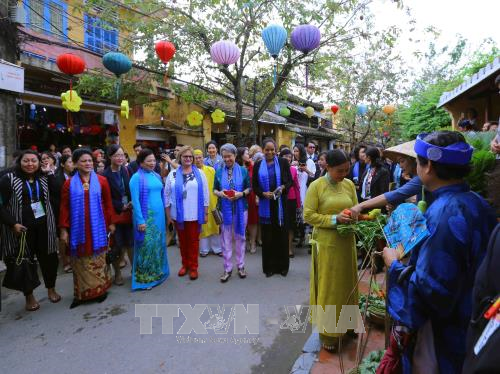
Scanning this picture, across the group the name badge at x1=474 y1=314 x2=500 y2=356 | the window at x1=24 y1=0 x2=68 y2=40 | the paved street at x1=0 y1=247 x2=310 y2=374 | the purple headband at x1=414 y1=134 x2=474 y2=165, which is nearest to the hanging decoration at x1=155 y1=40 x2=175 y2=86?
the window at x1=24 y1=0 x2=68 y2=40

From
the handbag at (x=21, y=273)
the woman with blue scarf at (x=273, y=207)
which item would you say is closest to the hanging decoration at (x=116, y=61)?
the woman with blue scarf at (x=273, y=207)

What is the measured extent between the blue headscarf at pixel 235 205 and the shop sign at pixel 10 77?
3793mm

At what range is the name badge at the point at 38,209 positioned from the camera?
12.4 feet

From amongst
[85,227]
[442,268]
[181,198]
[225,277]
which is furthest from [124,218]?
[442,268]

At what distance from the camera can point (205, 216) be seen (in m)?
4.72

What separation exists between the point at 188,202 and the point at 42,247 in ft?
5.81

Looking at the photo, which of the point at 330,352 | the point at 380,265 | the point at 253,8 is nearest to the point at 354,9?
the point at 253,8

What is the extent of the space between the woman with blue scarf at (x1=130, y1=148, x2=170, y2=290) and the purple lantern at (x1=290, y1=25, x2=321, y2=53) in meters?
4.06

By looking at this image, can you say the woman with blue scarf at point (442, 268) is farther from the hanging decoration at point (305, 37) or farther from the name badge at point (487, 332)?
the hanging decoration at point (305, 37)

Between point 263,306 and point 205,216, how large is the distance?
4.96 feet

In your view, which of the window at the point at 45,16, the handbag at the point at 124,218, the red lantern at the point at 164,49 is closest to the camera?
the handbag at the point at 124,218

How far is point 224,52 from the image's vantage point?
22.0 ft

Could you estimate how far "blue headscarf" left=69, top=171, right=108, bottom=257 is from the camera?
3.76 meters

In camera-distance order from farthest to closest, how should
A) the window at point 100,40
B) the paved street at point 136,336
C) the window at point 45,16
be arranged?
the window at point 100,40, the window at point 45,16, the paved street at point 136,336
